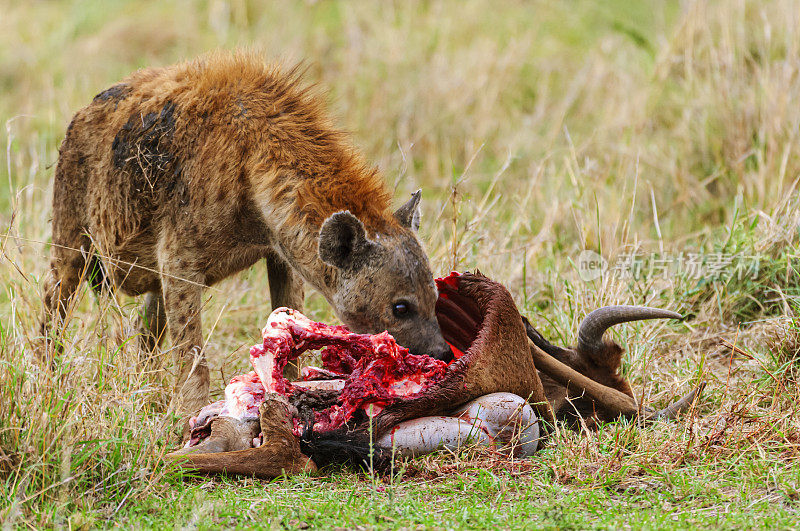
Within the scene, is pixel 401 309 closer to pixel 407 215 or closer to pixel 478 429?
pixel 407 215

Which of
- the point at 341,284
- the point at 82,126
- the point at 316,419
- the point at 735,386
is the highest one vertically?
the point at 82,126

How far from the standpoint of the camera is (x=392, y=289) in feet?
12.9

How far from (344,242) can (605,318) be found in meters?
1.12

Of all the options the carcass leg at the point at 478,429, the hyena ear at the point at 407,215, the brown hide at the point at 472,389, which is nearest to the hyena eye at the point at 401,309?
the brown hide at the point at 472,389

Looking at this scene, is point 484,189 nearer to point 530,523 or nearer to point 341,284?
point 341,284

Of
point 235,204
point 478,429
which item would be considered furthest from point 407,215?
point 478,429

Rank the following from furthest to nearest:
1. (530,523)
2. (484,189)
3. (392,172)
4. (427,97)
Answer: (427,97)
(484,189)
(392,172)
(530,523)

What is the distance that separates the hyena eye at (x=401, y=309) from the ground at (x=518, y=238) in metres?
0.80

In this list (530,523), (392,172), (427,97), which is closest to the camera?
(530,523)

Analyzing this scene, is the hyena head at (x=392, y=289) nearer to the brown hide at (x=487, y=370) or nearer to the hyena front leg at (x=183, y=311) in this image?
the brown hide at (x=487, y=370)

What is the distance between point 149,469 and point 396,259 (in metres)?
1.40

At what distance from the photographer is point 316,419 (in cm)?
341

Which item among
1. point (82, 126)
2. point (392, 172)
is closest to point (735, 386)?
point (82, 126)

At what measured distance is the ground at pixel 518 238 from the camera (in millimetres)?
2941
